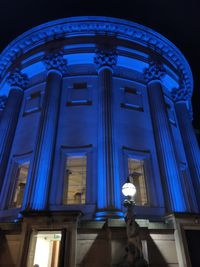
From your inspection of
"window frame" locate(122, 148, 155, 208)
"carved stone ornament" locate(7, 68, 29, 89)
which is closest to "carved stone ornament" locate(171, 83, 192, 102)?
"window frame" locate(122, 148, 155, 208)

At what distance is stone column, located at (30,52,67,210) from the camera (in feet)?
50.2

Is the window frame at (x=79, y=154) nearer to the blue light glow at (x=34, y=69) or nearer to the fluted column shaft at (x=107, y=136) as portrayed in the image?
the fluted column shaft at (x=107, y=136)

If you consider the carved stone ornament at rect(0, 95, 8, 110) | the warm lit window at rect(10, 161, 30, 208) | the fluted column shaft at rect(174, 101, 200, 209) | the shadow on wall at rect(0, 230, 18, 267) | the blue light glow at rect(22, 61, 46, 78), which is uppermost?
the blue light glow at rect(22, 61, 46, 78)

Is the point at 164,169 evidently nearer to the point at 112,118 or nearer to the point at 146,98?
the point at 112,118

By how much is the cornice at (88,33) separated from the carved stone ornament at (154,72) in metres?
2.24

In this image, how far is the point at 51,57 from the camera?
22234mm

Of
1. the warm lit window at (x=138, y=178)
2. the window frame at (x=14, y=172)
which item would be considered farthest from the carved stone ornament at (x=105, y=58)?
the window frame at (x=14, y=172)

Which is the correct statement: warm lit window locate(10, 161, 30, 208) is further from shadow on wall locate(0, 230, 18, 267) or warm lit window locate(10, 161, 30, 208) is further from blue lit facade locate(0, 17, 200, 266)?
shadow on wall locate(0, 230, 18, 267)

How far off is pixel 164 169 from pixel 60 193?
283 inches

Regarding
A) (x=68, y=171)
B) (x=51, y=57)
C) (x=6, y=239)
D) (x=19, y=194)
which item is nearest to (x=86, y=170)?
(x=68, y=171)

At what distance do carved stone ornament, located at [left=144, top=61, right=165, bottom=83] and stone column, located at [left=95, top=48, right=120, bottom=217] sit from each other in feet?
10.6

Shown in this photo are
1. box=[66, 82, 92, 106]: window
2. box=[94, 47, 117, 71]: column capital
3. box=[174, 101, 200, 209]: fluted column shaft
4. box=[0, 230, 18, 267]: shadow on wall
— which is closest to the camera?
box=[0, 230, 18, 267]: shadow on wall

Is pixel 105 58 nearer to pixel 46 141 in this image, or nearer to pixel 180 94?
pixel 180 94

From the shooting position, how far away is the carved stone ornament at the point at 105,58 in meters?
21.7
